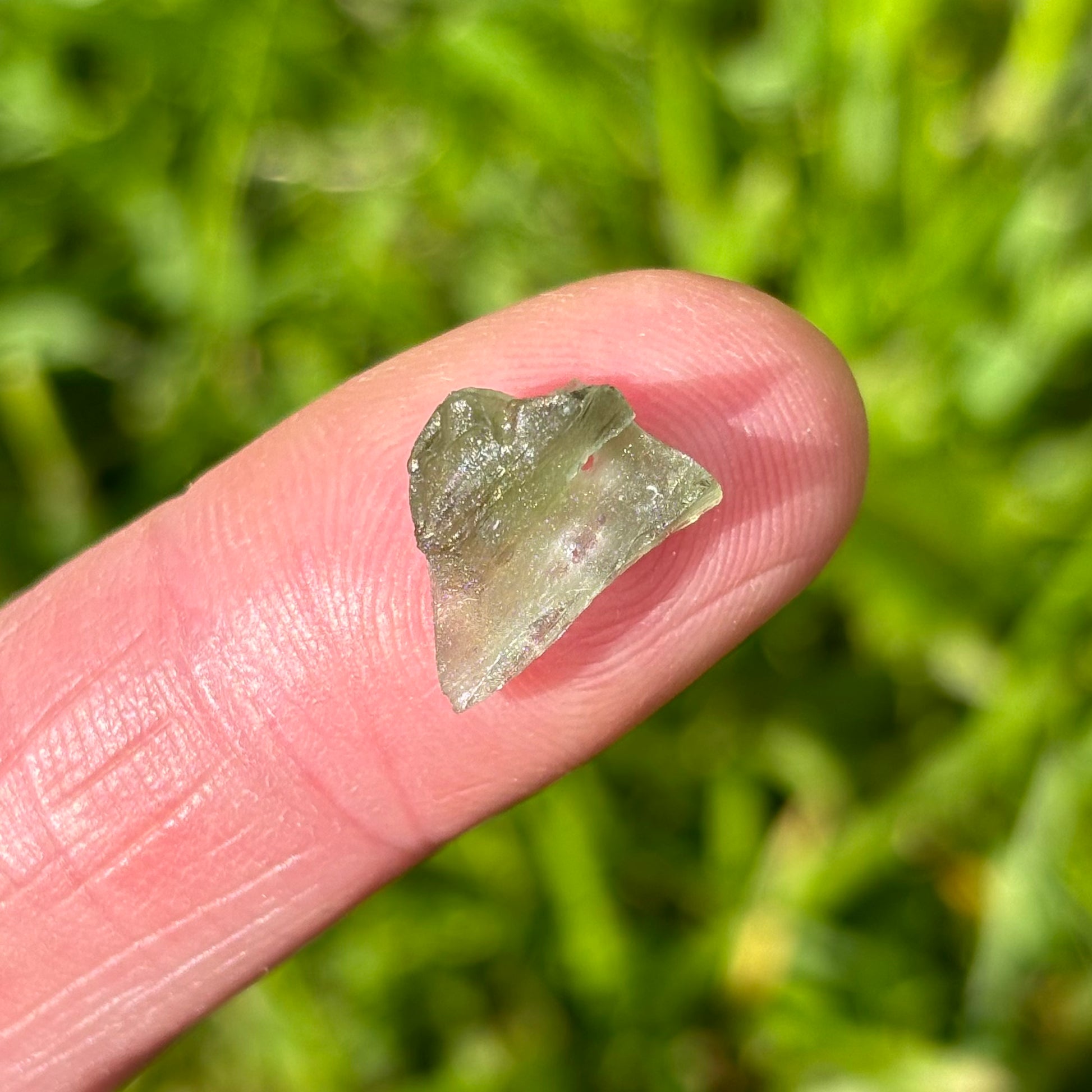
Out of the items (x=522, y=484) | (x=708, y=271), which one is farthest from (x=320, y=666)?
(x=708, y=271)

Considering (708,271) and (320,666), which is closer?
(320,666)

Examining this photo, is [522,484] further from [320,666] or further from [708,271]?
[708,271]

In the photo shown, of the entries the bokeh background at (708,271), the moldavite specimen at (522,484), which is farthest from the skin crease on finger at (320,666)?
the bokeh background at (708,271)

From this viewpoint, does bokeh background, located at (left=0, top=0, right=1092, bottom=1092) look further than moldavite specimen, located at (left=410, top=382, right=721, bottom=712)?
Yes

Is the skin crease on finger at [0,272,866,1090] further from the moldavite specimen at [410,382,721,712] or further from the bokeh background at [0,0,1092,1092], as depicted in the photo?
the bokeh background at [0,0,1092,1092]

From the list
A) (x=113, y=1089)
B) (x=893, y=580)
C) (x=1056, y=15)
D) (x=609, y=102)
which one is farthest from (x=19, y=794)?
(x=1056, y=15)

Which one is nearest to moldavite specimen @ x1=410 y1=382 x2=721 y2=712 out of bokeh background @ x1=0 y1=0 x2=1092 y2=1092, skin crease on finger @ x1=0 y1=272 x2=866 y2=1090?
skin crease on finger @ x1=0 y1=272 x2=866 y2=1090
